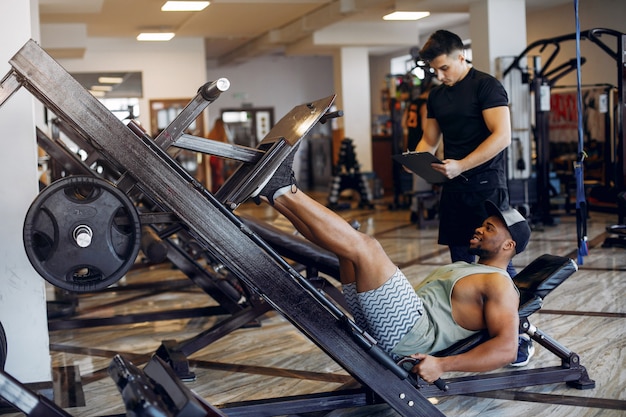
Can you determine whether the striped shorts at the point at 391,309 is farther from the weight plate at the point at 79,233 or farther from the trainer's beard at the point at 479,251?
the weight plate at the point at 79,233

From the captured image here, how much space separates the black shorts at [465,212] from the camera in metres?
3.31

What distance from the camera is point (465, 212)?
3.33m

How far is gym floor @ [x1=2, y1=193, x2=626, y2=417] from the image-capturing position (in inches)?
115

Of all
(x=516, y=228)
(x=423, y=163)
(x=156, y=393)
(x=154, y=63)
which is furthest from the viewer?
(x=154, y=63)

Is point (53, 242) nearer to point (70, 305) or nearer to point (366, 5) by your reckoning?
point (70, 305)

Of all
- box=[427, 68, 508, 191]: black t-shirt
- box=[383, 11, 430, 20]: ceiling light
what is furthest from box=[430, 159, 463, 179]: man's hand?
box=[383, 11, 430, 20]: ceiling light

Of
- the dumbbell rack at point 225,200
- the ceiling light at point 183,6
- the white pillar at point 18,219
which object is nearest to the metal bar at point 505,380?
the dumbbell rack at point 225,200

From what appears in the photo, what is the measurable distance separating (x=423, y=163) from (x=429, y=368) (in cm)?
109

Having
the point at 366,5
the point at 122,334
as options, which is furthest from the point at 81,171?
the point at 366,5

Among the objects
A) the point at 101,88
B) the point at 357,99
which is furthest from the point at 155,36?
the point at 357,99

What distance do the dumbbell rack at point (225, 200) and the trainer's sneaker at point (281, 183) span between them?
4cm

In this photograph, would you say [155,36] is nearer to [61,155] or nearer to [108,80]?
[108,80]

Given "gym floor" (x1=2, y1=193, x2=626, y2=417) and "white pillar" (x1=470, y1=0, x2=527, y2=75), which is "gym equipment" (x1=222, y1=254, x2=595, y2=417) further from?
"white pillar" (x1=470, y1=0, x2=527, y2=75)

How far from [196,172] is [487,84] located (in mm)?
11509
